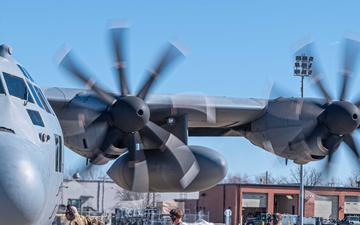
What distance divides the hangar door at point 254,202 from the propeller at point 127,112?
37575 millimetres

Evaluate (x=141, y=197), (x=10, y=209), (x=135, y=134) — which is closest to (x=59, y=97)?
(x=135, y=134)

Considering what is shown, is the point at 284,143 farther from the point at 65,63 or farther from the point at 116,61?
the point at 65,63

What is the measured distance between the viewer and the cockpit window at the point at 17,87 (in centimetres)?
932

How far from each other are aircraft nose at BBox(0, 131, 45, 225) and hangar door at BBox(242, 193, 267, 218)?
47.0m

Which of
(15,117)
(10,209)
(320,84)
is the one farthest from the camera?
(320,84)

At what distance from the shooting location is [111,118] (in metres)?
15.9

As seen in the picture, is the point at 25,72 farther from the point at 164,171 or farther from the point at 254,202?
the point at 254,202

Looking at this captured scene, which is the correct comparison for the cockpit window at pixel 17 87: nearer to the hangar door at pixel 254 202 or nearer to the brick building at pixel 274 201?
the brick building at pixel 274 201

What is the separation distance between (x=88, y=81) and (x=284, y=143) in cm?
574

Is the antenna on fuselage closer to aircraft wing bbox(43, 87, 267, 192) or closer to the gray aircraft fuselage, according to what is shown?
the gray aircraft fuselage

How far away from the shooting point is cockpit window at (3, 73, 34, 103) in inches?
367

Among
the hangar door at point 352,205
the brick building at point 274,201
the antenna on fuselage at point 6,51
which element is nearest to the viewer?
the antenna on fuselage at point 6,51

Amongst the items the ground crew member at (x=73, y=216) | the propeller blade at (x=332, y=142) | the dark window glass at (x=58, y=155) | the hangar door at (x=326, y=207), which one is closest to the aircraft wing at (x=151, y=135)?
the propeller blade at (x=332, y=142)

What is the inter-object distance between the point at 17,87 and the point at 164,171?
813cm
